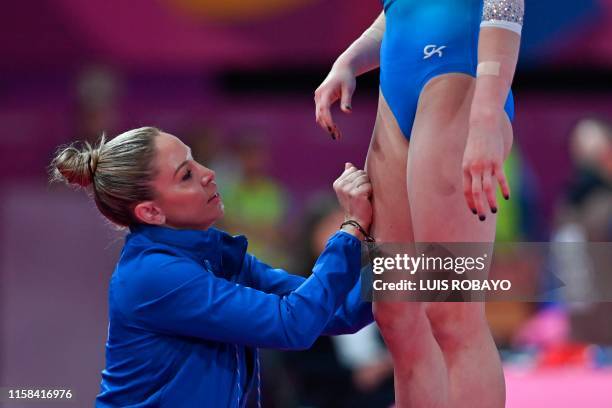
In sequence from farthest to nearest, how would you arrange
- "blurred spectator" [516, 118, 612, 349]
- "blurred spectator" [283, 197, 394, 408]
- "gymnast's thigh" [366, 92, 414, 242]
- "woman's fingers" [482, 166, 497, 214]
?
"blurred spectator" [516, 118, 612, 349] → "blurred spectator" [283, 197, 394, 408] → "gymnast's thigh" [366, 92, 414, 242] → "woman's fingers" [482, 166, 497, 214]

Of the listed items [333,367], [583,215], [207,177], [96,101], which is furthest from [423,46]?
[96,101]

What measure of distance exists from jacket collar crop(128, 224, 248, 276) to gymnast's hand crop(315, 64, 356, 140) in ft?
1.14

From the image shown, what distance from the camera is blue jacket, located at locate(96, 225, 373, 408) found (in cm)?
214

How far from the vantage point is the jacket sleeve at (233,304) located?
6.99 feet

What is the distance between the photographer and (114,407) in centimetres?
224

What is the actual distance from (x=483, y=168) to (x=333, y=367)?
2226 mm

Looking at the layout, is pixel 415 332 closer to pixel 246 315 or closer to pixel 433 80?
pixel 246 315

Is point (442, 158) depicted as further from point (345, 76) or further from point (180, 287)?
point (180, 287)

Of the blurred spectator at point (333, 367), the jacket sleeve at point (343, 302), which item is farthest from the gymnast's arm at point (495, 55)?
the blurred spectator at point (333, 367)

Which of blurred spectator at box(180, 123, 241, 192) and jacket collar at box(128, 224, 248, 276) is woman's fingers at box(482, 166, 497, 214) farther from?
blurred spectator at box(180, 123, 241, 192)

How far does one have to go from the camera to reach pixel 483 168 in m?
1.82

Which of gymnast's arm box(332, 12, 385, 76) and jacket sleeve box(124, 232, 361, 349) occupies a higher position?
gymnast's arm box(332, 12, 385, 76)

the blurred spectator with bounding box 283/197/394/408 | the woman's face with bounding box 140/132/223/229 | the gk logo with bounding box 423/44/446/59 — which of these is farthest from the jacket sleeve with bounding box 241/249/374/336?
the blurred spectator with bounding box 283/197/394/408

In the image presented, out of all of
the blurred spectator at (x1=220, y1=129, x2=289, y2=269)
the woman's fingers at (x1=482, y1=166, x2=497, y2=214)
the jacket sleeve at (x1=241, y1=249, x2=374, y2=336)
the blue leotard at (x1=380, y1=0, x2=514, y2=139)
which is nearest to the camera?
the woman's fingers at (x1=482, y1=166, x2=497, y2=214)
